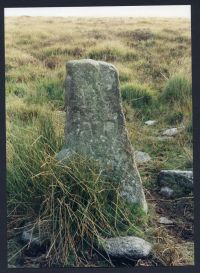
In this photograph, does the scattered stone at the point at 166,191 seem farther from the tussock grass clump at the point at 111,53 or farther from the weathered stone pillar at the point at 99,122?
the tussock grass clump at the point at 111,53

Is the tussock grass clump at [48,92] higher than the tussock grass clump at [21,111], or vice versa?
the tussock grass clump at [48,92]

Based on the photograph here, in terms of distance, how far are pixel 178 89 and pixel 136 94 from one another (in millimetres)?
355

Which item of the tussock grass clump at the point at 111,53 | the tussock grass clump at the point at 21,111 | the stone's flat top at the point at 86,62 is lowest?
the tussock grass clump at the point at 21,111

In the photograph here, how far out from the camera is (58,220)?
466cm

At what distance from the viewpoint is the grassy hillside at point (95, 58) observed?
4.84 metres

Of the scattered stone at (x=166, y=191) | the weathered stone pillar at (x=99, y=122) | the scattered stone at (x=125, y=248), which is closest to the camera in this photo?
the scattered stone at (x=125, y=248)

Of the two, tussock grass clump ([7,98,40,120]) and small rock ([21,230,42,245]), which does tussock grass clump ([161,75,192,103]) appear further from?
small rock ([21,230,42,245])

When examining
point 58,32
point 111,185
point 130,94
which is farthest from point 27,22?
point 111,185

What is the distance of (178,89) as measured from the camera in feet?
16.2

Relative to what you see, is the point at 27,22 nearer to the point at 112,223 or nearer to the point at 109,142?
the point at 109,142

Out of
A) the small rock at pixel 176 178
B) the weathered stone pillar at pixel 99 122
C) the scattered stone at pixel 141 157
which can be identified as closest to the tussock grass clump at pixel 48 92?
the weathered stone pillar at pixel 99 122

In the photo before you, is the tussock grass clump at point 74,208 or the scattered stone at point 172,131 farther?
the scattered stone at point 172,131

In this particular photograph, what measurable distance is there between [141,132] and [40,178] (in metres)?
0.93

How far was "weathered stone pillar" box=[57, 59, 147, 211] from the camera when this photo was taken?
189 inches
